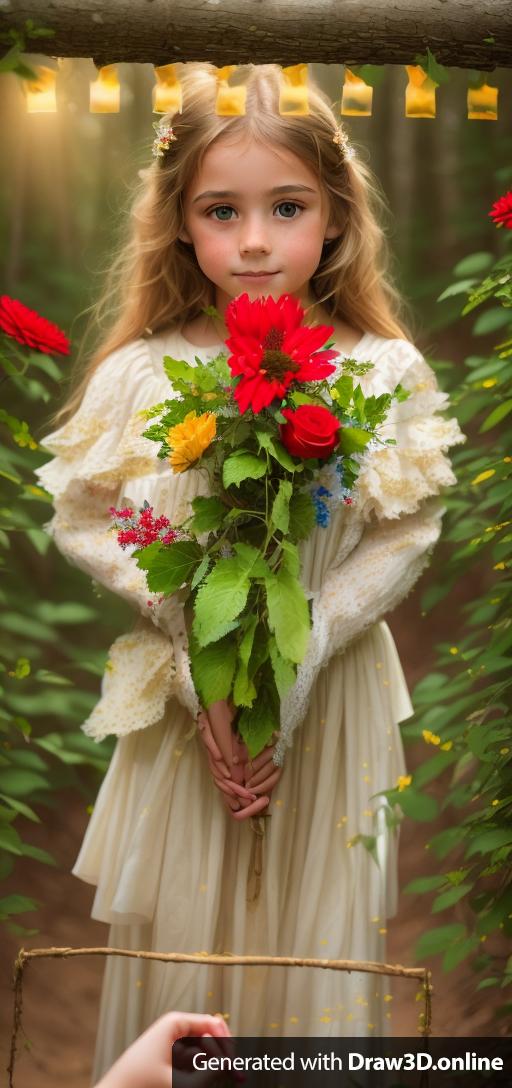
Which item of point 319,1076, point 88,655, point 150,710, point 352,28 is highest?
point 352,28

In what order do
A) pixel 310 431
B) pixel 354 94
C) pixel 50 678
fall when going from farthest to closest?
pixel 50 678, pixel 354 94, pixel 310 431

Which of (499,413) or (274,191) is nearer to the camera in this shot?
(274,191)

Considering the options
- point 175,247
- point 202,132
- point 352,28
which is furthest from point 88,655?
point 352,28

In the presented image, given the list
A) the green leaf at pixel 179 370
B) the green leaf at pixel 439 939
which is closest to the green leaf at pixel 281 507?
the green leaf at pixel 179 370

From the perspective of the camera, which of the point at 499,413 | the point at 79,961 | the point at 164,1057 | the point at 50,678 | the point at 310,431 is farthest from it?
the point at 79,961

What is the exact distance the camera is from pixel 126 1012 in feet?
7.07

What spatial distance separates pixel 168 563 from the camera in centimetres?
194

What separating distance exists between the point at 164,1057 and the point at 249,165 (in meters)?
1.30

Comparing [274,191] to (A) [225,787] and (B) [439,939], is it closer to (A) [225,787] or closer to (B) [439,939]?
(A) [225,787]

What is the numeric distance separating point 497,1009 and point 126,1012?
61cm

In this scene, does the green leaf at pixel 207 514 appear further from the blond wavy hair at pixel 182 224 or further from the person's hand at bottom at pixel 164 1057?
the person's hand at bottom at pixel 164 1057

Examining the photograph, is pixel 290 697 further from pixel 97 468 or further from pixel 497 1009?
pixel 497 1009

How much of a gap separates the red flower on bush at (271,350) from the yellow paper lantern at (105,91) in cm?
50

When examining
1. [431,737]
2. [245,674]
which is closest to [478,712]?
[431,737]
